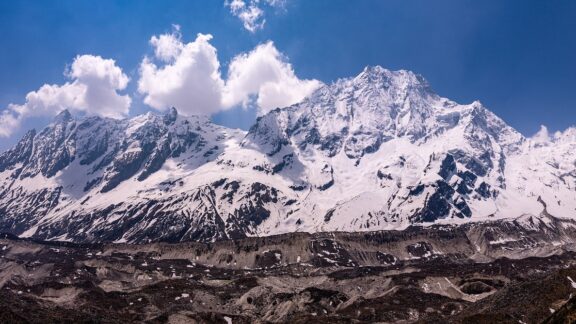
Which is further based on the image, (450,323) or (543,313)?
(450,323)

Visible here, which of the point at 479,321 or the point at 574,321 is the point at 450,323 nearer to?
the point at 479,321

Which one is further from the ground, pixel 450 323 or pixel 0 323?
pixel 450 323

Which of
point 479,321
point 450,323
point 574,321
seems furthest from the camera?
point 450,323

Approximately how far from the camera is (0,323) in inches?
7717

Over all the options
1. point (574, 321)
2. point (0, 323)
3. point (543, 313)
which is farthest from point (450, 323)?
point (0, 323)

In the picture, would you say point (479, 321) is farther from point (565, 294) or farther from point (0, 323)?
point (0, 323)

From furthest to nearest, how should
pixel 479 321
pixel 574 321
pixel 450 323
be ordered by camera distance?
pixel 450 323
pixel 479 321
pixel 574 321

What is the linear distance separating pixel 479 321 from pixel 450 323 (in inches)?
598

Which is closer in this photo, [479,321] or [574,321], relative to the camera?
[574,321]

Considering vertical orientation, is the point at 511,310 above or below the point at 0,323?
above

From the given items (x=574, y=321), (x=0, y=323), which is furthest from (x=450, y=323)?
(x=0, y=323)

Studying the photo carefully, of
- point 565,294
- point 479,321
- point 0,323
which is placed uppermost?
point 565,294

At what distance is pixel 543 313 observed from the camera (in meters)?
180

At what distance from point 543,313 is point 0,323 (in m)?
183
